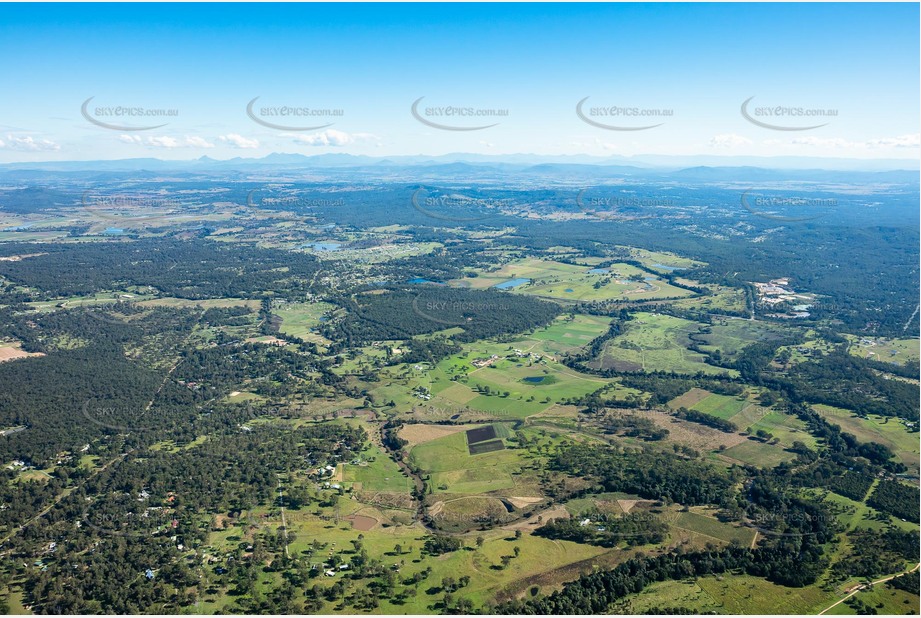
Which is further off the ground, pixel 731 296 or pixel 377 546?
pixel 731 296

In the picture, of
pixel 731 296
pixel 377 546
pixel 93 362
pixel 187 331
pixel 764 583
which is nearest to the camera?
pixel 764 583

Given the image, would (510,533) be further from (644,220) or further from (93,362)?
(644,220)

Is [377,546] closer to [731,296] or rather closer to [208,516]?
[208,516]

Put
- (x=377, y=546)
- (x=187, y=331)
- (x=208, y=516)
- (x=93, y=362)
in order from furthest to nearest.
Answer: (x=187, y=331) → (x=93, y=362) → (x=208, y=516) → (x=377, y=546)

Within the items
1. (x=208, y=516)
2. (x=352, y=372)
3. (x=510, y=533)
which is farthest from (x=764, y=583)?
(x=352, y=372)

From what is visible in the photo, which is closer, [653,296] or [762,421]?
[762,421]

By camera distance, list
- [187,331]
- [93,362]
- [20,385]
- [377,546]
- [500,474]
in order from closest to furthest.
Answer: [377,546], [500,474], [20,385], [93,362], [187,331]

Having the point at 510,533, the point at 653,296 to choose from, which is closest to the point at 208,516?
the point at 510,533

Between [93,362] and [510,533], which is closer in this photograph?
[510,533]

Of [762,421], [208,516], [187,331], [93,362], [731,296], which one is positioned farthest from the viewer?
[731,296]
